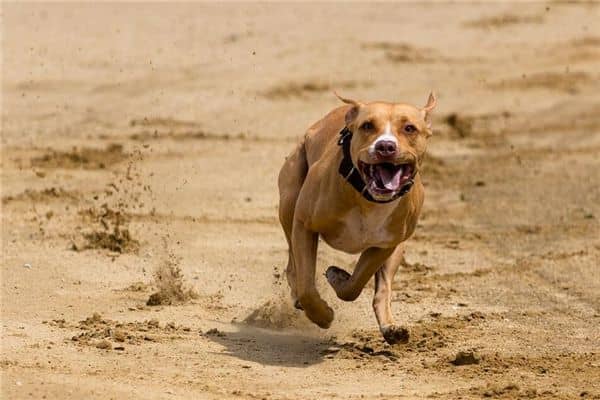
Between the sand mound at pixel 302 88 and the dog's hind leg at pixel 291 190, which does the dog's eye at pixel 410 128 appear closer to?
the dog's hind leg at pixel 291 190

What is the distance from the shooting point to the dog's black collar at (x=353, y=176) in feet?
23.0

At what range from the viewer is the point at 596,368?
7535mm

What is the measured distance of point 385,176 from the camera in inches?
273

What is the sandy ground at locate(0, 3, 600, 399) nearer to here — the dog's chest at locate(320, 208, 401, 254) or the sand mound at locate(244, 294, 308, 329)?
the sand mound at locate(244, 294, 308, 329)

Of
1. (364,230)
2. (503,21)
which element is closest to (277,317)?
(364,230)

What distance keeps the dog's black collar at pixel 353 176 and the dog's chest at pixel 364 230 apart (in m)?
0.21

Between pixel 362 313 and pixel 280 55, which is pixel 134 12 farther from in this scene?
pixel 362 313

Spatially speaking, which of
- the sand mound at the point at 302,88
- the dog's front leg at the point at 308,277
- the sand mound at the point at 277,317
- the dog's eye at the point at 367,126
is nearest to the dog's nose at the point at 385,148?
the dog's eye at the point at 367,126

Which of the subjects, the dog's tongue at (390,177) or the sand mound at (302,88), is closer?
the dog's tongue at (390,177)

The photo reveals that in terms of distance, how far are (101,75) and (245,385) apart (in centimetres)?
859

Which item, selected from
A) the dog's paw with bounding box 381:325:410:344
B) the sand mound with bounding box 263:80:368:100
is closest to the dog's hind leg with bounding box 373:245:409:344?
the dog's paw with bounding box 381:325:410:344

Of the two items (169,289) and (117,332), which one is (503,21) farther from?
(117,332)

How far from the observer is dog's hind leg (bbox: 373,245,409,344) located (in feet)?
24.9

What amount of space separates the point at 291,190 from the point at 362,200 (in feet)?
3.05
